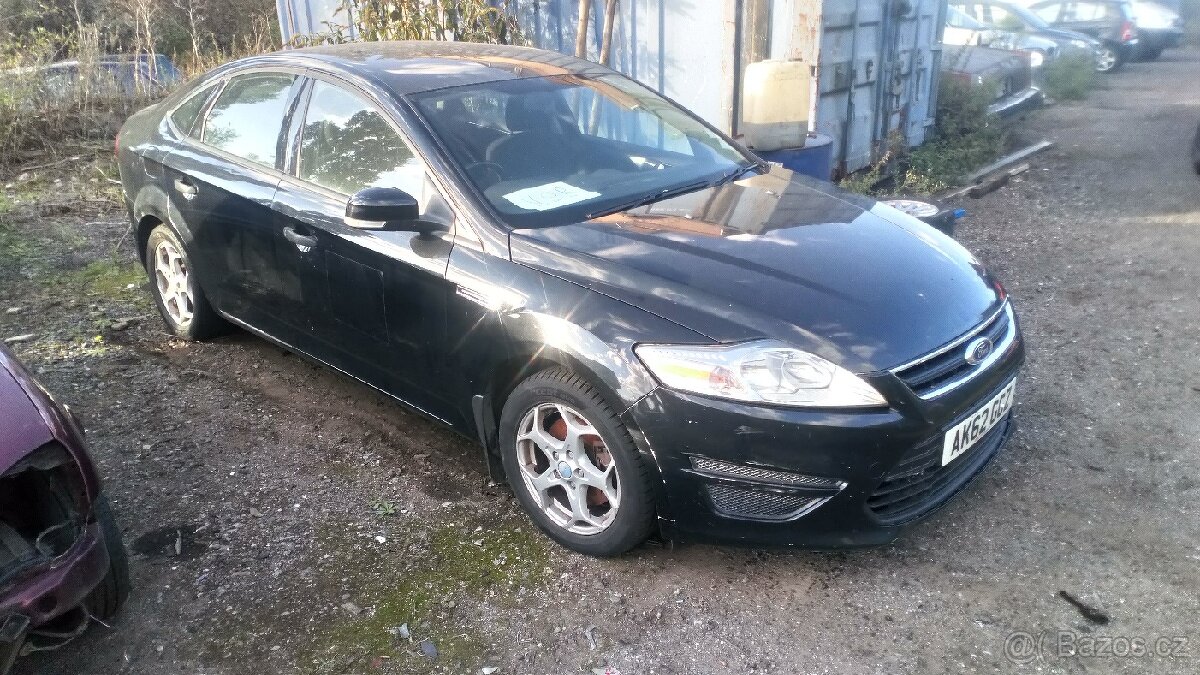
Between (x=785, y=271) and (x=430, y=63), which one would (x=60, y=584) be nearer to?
(x=785, y=271)

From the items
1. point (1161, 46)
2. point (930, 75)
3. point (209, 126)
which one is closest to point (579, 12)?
point (930, 75)

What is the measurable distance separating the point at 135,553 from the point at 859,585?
2426mm

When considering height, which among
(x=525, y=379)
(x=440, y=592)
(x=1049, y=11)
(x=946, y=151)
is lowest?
(x=440, y=592)

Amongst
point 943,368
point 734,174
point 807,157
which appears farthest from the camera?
point 807,157

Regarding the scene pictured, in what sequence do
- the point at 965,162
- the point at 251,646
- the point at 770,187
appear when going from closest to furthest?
the point at 251,646 < the point at 770,187 < the point at 965,162

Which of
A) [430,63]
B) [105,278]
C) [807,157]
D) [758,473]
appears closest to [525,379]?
[758,473]

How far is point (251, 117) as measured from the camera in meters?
4.02

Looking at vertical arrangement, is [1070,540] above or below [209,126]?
below

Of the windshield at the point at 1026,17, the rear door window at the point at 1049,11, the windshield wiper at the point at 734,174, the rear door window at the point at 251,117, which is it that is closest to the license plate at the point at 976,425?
the windshield wiper at the point at 734,174

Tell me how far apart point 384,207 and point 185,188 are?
1748mm

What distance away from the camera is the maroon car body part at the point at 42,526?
7.25 feet

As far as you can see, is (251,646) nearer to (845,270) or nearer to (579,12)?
(845,270)

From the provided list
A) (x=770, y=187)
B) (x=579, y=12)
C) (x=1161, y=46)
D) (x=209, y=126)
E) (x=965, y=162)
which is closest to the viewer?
(x=770, y=187)

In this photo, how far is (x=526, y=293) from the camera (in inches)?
113
